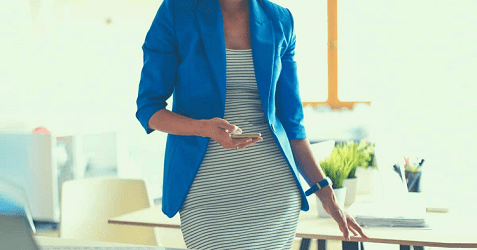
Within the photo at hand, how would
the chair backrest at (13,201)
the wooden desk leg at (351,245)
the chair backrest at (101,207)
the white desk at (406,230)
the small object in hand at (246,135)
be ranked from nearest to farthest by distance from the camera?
the chair backrest at (13,201) < the small object in hand at (246,135) < the white desk at (406,230) < the wooden desk leg at (351,245) < the chair backrest at (101,207)

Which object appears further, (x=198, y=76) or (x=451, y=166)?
(x=451, y=166)

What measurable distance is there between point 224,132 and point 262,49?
30 centimetres

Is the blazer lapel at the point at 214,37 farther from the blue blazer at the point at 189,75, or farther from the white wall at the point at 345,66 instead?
the white wall at the point at 345,66

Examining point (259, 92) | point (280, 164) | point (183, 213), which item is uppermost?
point (259, 92)

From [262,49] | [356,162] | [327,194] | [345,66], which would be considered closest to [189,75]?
[262,49]

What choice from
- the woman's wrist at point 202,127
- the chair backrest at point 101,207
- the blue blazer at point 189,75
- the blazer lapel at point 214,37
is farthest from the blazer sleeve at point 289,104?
the chair backrest at point 101,207

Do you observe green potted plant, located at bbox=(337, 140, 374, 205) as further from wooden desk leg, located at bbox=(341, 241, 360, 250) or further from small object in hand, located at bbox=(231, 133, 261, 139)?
small object in hand, located at bbox=(231, 133, 261, 139)

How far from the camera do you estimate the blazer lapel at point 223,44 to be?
49.9 inches

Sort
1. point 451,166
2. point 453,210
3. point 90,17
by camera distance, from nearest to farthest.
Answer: point 453,210 < point 451,166 < point 90,17

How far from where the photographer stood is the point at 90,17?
5.62 m

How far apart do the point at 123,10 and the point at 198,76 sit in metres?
4.83

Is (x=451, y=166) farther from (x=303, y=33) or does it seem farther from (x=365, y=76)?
(x=303, y=33)

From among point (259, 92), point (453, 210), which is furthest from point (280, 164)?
point (453, 210)

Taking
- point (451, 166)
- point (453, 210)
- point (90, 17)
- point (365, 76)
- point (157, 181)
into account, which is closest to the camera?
point (453, 210)
